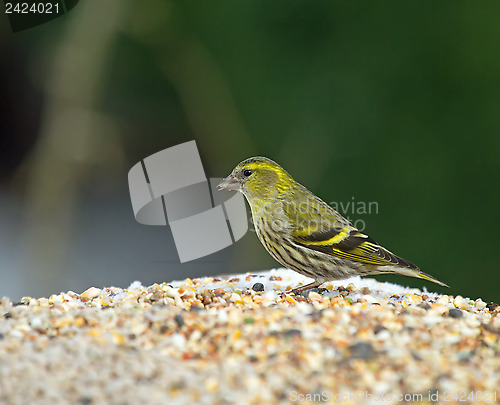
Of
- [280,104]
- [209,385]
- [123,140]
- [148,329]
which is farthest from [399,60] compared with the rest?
[209,385]

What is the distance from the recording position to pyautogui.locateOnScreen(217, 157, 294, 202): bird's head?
4.07 meters

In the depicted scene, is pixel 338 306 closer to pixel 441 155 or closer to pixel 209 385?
pixel 209 385

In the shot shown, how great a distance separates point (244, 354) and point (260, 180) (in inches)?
84.0

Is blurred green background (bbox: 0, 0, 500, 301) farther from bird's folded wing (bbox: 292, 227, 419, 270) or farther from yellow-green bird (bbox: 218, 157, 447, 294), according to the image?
bird's folded wing (bbox: 292, 227, 419, 270)

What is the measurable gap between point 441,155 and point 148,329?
2.93 meters

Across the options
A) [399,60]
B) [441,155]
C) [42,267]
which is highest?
[399,60]

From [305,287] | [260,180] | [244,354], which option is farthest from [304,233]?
[244,354]

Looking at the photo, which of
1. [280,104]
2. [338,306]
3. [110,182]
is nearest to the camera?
[338,306]

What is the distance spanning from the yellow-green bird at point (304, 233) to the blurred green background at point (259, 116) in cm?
85

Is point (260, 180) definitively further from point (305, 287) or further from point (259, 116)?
point (259, 116)

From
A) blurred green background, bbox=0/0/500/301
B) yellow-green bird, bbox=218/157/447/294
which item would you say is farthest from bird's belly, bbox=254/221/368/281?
blurred green background, bbox=0/0/500/301

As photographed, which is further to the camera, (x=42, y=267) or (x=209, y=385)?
(x=42, y=267)

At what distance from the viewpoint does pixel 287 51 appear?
4684 millimetres

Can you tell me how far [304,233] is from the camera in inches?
147
